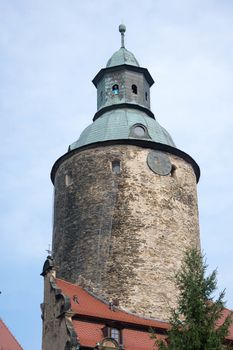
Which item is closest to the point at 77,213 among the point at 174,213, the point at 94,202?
the point at 94,202

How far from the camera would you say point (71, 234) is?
24.3 m

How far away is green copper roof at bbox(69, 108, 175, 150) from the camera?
25.4 m

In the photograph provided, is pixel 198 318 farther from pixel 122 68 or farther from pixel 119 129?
pixel 122 68

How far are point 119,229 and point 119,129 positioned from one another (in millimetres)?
4025

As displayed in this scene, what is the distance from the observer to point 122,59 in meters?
29.3

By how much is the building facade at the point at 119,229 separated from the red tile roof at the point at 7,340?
207 cm

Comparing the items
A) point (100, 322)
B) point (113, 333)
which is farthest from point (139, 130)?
point (113, 333)

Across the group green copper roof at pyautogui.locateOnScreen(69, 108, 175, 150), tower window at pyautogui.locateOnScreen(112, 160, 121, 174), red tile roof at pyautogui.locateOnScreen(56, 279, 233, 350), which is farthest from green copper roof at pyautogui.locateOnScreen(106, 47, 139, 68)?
red tile roof at pyautogui.locateOnScreen(56, 279, 233, 350)

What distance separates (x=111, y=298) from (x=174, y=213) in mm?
3851

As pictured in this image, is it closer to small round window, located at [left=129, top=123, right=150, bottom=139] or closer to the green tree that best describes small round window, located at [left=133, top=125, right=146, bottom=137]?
small round window, located at [left=129, top=123, right=150, bottom=139]

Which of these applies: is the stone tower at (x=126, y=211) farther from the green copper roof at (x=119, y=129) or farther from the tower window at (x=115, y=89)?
the tower window at (x=115, y=89)

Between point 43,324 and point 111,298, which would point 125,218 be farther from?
point 43,324

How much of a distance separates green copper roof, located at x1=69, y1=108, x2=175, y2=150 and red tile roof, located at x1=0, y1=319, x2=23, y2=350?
22.8 ft

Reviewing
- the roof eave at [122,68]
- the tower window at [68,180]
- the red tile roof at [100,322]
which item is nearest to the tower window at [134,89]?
the roof eave at [122,68]
